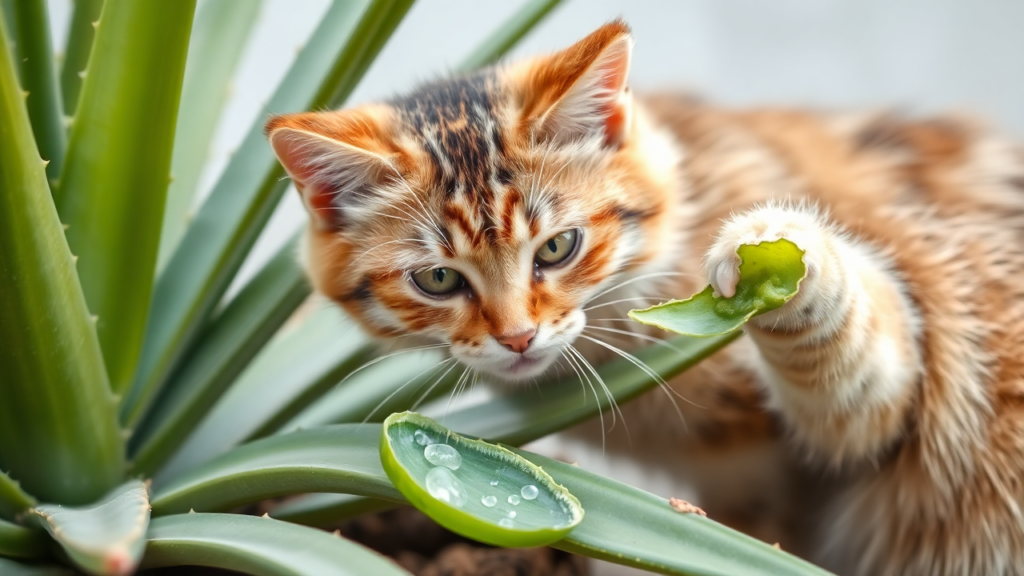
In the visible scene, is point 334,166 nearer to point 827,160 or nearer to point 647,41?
point 827,160

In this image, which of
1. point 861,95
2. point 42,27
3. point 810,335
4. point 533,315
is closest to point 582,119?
point 533,315

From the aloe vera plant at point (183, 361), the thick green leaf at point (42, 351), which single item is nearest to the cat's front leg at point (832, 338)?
the aloe vera plant at point (183, 361)

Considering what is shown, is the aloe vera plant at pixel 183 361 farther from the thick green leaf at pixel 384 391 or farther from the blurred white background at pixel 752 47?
the blurred white background at pixel 752 47

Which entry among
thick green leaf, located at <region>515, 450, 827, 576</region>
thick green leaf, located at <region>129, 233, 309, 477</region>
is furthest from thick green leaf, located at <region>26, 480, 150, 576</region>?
thick green leaf, located at <region>515, 450, 827, 576</region>

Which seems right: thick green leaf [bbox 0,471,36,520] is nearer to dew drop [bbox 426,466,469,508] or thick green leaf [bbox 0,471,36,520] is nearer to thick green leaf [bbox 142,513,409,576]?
thick green leaf [bbox 142,513,409,576]

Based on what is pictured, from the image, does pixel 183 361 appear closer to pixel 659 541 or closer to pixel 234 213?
pixel 234 213
